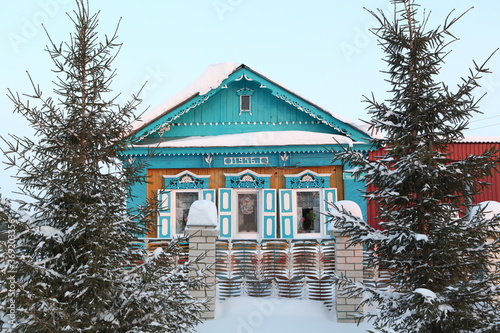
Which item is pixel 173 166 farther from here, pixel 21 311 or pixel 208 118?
pixel 21 311

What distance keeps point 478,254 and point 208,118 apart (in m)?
9.07

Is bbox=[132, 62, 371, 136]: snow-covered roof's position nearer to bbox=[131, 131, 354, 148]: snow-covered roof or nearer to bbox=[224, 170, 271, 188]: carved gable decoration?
bbox=[131, 131, 354, 148]: snow-covered roof

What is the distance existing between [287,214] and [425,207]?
7.31 m

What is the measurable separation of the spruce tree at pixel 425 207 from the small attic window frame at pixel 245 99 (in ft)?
25.0

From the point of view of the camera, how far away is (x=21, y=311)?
4.57 meters

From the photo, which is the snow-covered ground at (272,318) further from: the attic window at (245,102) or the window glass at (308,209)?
the attic window at (245,102)

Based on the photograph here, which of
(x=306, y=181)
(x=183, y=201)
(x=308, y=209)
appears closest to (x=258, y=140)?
(x=306, y=181)

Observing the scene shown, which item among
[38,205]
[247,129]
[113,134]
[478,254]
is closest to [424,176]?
[478,254]

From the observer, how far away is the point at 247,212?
1318 cm

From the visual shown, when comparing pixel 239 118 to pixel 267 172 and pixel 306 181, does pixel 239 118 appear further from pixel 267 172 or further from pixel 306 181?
pixel 306 181

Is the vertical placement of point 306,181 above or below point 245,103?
below

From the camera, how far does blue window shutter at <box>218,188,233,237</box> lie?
500 inches

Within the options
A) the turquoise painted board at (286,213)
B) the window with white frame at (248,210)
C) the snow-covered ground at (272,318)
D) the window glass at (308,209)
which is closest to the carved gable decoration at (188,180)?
the window with white frame at (248,210)

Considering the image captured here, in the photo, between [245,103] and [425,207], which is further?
[245,103]
